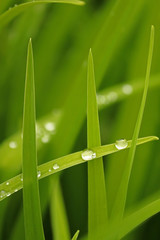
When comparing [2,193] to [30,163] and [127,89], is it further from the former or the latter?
[127,89]

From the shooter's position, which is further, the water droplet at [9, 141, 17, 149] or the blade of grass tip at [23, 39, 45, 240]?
the water droplet at [9, 141, 17, 149]

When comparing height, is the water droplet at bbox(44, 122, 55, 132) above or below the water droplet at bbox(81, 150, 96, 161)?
above

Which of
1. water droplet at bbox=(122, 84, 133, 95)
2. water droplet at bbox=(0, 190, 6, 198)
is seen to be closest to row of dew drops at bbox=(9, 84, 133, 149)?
water droplet at bbox=(122, 84, 133, 95)

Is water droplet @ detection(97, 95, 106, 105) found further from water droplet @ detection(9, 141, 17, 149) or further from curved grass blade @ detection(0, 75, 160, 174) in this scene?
water droplet @ detection(9, 141, 17, 149)

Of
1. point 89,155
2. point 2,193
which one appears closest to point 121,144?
point 89,155

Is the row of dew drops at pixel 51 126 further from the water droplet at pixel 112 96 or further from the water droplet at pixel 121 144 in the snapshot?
the water droplet at pixel 121 144

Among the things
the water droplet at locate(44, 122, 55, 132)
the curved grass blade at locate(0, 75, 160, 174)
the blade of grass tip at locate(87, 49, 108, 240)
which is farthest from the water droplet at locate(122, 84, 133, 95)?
the blade of grass tip at locate(87, 49, 108, 240)

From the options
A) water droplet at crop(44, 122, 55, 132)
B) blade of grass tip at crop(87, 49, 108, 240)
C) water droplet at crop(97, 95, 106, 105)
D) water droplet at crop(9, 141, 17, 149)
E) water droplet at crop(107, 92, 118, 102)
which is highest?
water droplet at crop(97, 95, 106, 105)
